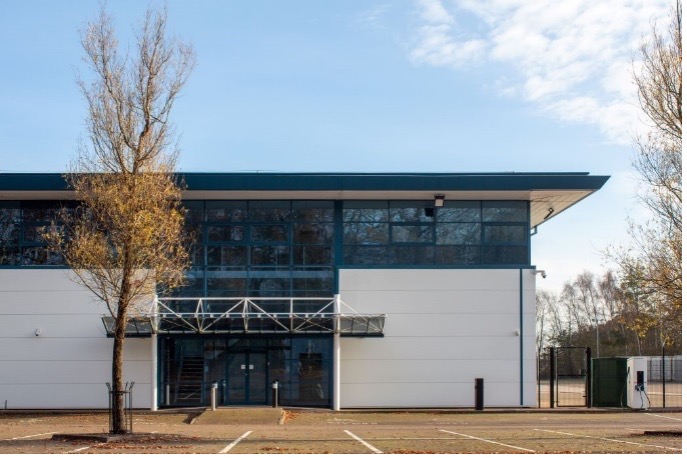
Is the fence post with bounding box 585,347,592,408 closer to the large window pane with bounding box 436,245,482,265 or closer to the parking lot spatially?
the parking lot

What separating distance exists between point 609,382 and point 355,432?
515 inches

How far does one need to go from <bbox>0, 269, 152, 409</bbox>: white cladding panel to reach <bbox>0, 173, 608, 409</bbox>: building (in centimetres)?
4

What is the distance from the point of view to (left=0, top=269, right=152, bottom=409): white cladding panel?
94.8 feet

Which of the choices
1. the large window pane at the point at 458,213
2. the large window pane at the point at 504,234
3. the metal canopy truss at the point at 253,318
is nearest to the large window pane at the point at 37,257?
the metal canopy truss at the point at 253,318

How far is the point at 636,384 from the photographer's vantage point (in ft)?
98.6

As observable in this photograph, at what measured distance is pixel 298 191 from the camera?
29219 mm

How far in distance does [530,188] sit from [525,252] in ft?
7.11

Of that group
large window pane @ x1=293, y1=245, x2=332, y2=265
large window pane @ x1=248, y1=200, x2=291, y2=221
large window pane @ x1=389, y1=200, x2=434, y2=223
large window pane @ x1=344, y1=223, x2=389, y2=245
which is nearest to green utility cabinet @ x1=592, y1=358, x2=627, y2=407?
large window pane @ x1=389, y1=200, x2=434, y2=223

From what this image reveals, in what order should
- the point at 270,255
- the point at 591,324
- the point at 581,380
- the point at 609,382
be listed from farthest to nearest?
the point at 591,324 → the point at 581,380 → the point at 609,382 → the point at 270,255

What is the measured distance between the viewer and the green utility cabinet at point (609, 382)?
30734mm

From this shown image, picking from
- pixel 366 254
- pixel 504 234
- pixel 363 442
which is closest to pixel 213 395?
pixel 366 254

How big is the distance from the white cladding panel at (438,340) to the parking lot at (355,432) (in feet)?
3.96

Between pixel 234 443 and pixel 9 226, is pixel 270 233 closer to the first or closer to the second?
pixel 9 226

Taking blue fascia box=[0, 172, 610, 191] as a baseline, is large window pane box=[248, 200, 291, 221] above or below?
below
